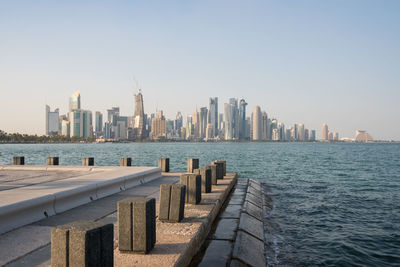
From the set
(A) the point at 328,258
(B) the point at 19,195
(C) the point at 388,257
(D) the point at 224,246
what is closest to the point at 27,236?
(B) the point at 19,195

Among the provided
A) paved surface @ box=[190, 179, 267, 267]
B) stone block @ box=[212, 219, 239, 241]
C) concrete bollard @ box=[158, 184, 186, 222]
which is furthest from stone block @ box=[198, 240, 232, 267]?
concrete bollard @ box=[158, 184, 186, 222]

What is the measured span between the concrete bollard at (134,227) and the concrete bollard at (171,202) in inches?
77.2

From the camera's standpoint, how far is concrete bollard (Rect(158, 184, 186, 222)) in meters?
7.92

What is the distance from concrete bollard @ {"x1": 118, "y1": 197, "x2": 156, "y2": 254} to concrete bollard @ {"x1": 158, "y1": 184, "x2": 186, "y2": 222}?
1960 mm

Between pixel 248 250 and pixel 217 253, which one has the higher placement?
pixel 217 253

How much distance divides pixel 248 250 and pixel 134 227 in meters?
3.53

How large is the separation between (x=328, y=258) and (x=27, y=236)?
8757 mm

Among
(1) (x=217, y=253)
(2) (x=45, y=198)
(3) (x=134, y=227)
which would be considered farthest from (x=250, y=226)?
(2) (x=45, y=198)

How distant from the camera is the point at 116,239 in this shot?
675cm

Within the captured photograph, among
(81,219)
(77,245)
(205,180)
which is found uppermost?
(77,245)

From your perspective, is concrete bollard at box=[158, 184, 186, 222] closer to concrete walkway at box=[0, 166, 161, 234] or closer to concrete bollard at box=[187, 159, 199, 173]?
concrete walkway at box=[0, 166, 161, 234]

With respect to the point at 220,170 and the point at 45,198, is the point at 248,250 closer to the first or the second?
the point at 45,198

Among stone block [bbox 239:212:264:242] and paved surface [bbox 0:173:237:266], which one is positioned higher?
paved surface [bbox 0:173:237:266]

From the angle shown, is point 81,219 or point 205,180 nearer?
point 81,219
